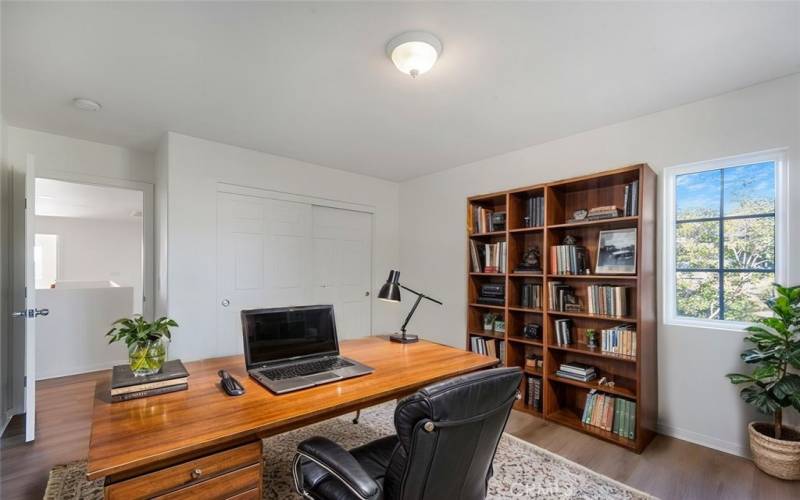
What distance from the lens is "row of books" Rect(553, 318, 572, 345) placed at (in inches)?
118

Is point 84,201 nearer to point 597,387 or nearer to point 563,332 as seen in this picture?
point 563,332

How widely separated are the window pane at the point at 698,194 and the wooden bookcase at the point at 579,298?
0.67 feet

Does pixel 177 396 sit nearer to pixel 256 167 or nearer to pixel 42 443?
pixel 42 443

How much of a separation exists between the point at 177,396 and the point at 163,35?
1.79 meters

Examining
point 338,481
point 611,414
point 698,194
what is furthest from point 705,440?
point 338,481

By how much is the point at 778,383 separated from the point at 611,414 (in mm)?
975

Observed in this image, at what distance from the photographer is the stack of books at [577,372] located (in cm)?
281

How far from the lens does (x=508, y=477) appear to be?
2.13 metres

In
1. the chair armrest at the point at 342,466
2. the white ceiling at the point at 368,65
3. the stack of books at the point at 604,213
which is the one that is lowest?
the chair armrest at the point at 342,466

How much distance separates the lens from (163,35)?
1.82 m

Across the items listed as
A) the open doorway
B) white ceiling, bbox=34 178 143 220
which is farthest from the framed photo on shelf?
white ceiling, bbox=34 178 143 220

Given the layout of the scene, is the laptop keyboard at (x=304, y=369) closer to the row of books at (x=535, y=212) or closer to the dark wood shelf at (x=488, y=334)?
the dark wood shelf at (x=488, y=334)

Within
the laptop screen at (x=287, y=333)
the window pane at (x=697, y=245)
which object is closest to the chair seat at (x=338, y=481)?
the laptop screen at (x=287, y=333)

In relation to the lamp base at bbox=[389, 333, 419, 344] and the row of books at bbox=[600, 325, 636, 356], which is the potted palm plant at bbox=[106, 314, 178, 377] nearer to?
the lamp base at bbox=[389, 333, 419, 344]
